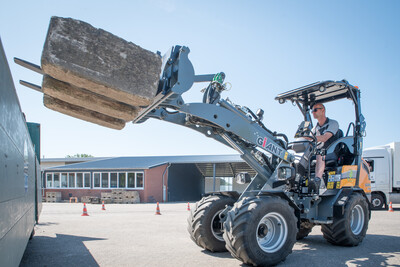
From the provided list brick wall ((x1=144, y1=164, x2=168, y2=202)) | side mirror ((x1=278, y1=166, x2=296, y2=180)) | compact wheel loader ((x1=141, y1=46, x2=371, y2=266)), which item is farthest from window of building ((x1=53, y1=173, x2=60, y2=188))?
side mirror ((x1=278, y1=166, x2=296, y2=180))

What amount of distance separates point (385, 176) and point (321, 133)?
1330 cm

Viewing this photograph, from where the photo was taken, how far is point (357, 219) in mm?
7820

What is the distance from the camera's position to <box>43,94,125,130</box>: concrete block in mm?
4352

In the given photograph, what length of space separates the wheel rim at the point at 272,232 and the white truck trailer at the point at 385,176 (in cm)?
1497

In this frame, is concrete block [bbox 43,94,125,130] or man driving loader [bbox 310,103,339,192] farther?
man driving loader [bbox 310,103,339,192]

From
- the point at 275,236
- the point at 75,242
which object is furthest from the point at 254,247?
the point at 75,242

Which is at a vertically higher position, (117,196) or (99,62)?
(99,62)

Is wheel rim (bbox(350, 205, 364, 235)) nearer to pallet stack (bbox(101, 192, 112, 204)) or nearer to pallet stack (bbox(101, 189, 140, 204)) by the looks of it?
pallet stack (bbox(101, 189, 140, 204))

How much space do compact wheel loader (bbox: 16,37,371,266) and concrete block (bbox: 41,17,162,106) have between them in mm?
501

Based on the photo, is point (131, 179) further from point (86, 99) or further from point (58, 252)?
point (86, 99)

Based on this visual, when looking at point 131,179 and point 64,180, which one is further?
point 64,180

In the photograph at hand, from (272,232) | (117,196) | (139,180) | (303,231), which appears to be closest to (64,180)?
(117,196)

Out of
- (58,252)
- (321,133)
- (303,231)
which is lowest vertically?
(58,252)

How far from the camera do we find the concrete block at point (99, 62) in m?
3.47
